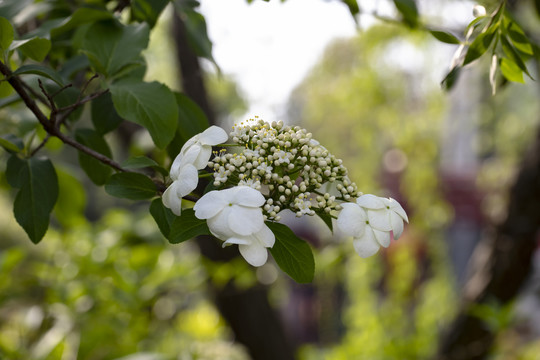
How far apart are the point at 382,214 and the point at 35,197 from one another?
1.18 feet

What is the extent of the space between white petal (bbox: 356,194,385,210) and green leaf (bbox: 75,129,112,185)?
0.33 metres

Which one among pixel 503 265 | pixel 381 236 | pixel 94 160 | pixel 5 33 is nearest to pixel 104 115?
pixel 94 160

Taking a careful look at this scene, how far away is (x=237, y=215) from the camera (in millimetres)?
363

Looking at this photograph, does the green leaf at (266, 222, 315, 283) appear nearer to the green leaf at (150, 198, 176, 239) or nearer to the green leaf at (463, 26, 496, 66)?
the green leaf at (150, 198, 176, 239)

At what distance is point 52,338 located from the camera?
1039 mm

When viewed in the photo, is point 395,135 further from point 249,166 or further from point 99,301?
point 249,166

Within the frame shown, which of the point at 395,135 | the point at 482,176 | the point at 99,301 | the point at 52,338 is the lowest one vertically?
the point at 482,176

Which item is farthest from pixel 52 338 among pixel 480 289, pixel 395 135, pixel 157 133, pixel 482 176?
pixel 482 176

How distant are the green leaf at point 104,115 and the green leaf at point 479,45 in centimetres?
40

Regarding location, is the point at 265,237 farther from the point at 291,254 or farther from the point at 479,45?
the point at 479,45

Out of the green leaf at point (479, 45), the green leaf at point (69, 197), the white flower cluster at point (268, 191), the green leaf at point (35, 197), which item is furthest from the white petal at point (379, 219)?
the green leaf at point (69, 197)

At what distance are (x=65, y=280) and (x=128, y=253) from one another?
215 mm

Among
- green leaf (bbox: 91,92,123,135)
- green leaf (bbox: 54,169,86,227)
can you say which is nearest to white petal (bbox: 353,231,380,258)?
green leaf (bbox: 91,92,123,135)

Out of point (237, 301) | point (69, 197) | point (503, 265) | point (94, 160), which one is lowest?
point (237, 301)
